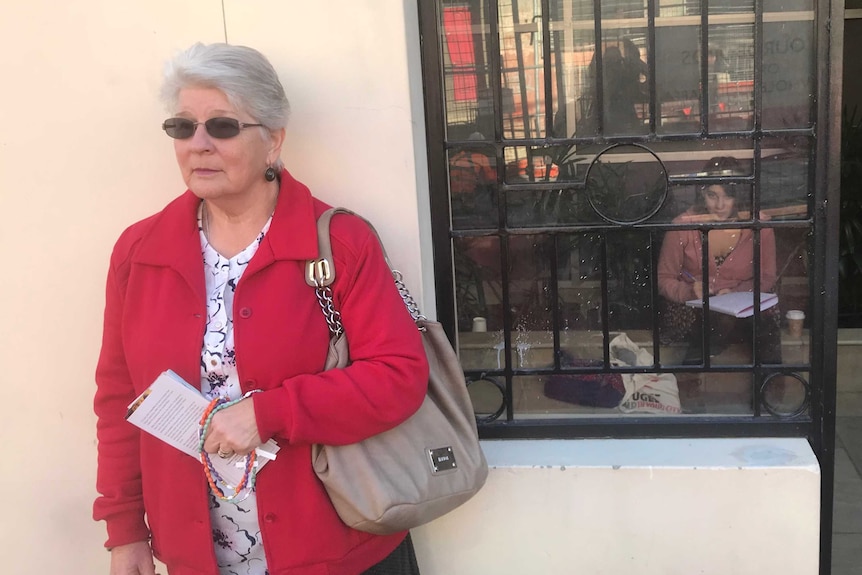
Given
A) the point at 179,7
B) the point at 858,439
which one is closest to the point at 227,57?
the point at 179,7

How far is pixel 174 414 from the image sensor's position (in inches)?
62.3

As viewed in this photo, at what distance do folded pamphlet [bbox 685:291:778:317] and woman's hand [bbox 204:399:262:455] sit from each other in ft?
4.90

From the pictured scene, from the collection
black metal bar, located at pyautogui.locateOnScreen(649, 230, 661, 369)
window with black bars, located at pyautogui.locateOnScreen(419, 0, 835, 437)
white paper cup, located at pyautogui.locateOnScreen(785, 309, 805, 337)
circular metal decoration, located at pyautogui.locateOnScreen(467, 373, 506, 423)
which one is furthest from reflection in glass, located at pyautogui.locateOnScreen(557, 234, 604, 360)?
white paper cup, located at pyautogui.locateOnScreen(785, 309, 805, 337)

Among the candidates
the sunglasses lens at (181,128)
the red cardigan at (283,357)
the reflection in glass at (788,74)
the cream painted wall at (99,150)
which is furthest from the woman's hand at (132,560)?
the reflection in glass at (788,74)

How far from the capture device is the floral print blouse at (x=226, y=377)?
1.66 m

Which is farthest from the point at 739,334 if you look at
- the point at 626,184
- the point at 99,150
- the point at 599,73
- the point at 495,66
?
the point at 99,150

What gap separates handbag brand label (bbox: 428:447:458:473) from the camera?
1761 mm

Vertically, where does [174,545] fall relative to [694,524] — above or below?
above

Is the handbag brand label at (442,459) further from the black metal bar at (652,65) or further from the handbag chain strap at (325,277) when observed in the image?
the black metal bar at (652,65)

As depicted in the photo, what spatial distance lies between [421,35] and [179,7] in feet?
2.31

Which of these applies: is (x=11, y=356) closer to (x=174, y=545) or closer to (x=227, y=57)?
(x=174, y=545)

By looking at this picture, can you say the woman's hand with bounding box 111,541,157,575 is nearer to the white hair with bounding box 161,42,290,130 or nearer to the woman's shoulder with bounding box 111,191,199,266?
the woman's shoulder with bounding box 111,191,199,266

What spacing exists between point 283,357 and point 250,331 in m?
0.09

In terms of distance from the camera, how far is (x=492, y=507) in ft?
7.32
